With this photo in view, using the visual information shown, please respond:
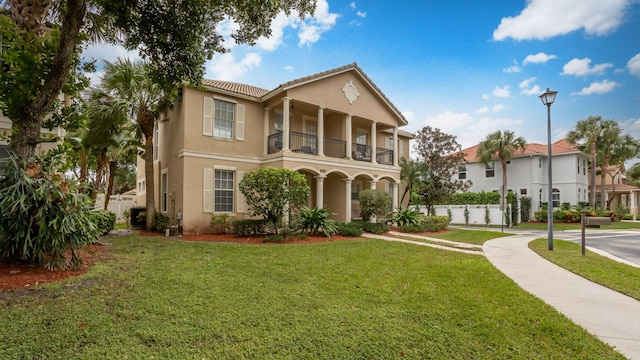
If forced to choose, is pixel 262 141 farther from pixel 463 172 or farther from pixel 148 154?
pixel 463 172

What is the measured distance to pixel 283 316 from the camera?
4.53m

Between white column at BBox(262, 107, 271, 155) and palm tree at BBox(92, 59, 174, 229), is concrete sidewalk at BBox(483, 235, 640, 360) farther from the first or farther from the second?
palm tree at BBox(92, 59, 174, 229)

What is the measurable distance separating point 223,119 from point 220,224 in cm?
491

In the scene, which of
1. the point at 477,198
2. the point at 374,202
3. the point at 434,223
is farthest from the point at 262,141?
the point at 477,198

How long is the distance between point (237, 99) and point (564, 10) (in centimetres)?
1389

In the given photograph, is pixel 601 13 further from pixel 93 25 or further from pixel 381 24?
pixel 93 25

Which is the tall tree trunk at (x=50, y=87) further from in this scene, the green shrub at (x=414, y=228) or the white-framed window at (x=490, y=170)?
the white-framed window at (x=490, y=170)

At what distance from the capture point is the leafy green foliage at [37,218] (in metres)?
5.85

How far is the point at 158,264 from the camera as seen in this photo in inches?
294

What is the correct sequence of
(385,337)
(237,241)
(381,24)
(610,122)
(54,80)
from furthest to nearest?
(610,122) → (381,24) → (237,241) → (54,80) → (385,337)

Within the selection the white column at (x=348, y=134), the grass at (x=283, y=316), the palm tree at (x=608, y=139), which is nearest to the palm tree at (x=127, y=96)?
the grass at (x=283, y=316)

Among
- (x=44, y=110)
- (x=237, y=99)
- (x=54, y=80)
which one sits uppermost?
(x=237, y=99)

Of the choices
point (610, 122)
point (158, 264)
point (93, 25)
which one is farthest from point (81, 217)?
point (610, 122)

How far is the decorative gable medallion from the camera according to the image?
1747 cm
